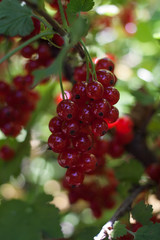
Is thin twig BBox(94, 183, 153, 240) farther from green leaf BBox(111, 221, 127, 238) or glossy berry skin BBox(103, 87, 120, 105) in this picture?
glossy berry skin BBox(103, 87, 120, 105)

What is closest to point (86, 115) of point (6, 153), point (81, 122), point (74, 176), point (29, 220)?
point (81, 122)

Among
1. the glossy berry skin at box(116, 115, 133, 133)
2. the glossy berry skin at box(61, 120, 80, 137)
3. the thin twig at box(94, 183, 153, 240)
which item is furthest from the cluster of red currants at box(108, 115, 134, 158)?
the glossy berry skin at box(61, 120, 80, 137)

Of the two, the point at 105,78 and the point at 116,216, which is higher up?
the point at 105,78

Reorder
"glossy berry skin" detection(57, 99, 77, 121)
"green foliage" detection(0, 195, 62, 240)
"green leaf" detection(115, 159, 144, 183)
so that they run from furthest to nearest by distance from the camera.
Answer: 1. "green leaf" detection(115, 159, 144, 183)
2. "green foliage" detection(0, 195, 62, 240)
3. "glossy berry skin" detection(57, 99, 77, 121)

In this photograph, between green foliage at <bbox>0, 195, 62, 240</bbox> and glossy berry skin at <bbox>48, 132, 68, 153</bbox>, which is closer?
glossy berry skin at <bbox>48, 132, 68, 153</bbox>

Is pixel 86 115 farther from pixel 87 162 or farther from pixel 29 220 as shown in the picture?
pixel 29 220
